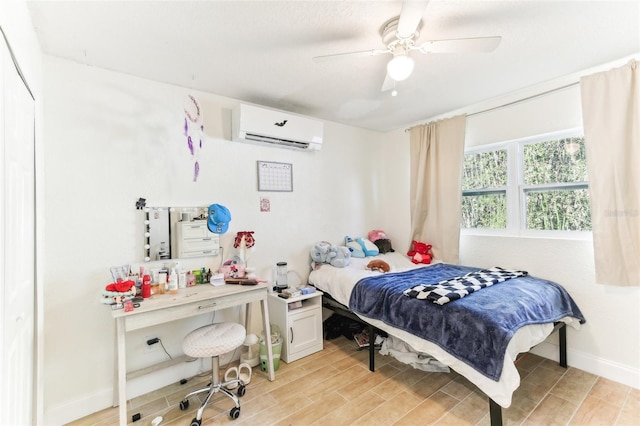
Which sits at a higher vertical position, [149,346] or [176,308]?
[176,308]

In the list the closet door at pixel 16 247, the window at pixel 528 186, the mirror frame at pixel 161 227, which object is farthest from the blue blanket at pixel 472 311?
the closet door at pixel 16 247

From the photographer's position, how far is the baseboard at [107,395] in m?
1.91

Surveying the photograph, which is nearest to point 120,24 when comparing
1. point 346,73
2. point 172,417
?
point 346,73

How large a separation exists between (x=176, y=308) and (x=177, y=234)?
71cm

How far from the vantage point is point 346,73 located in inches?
90.7

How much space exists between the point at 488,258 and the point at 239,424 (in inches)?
106

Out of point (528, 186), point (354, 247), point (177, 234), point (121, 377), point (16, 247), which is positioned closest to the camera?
point (16, 247)

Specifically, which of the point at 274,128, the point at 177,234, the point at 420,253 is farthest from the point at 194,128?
the point at 420,253

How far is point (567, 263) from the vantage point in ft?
7.98

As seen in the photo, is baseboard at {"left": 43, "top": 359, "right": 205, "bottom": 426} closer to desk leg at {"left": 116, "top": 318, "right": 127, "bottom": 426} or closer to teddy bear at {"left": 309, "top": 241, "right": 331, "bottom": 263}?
desk leg at {"left": 116, "top": 318, "right": 127, "bottom": 426}

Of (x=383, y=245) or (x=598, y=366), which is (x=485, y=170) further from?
(x=598, y=366)

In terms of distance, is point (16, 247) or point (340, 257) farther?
point (340, 257)

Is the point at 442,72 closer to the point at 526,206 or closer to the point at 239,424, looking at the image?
the point at 526,206

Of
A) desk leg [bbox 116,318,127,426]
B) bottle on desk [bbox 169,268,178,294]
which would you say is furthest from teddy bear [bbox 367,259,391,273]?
desk leg [bbox 116,318,127,426]
